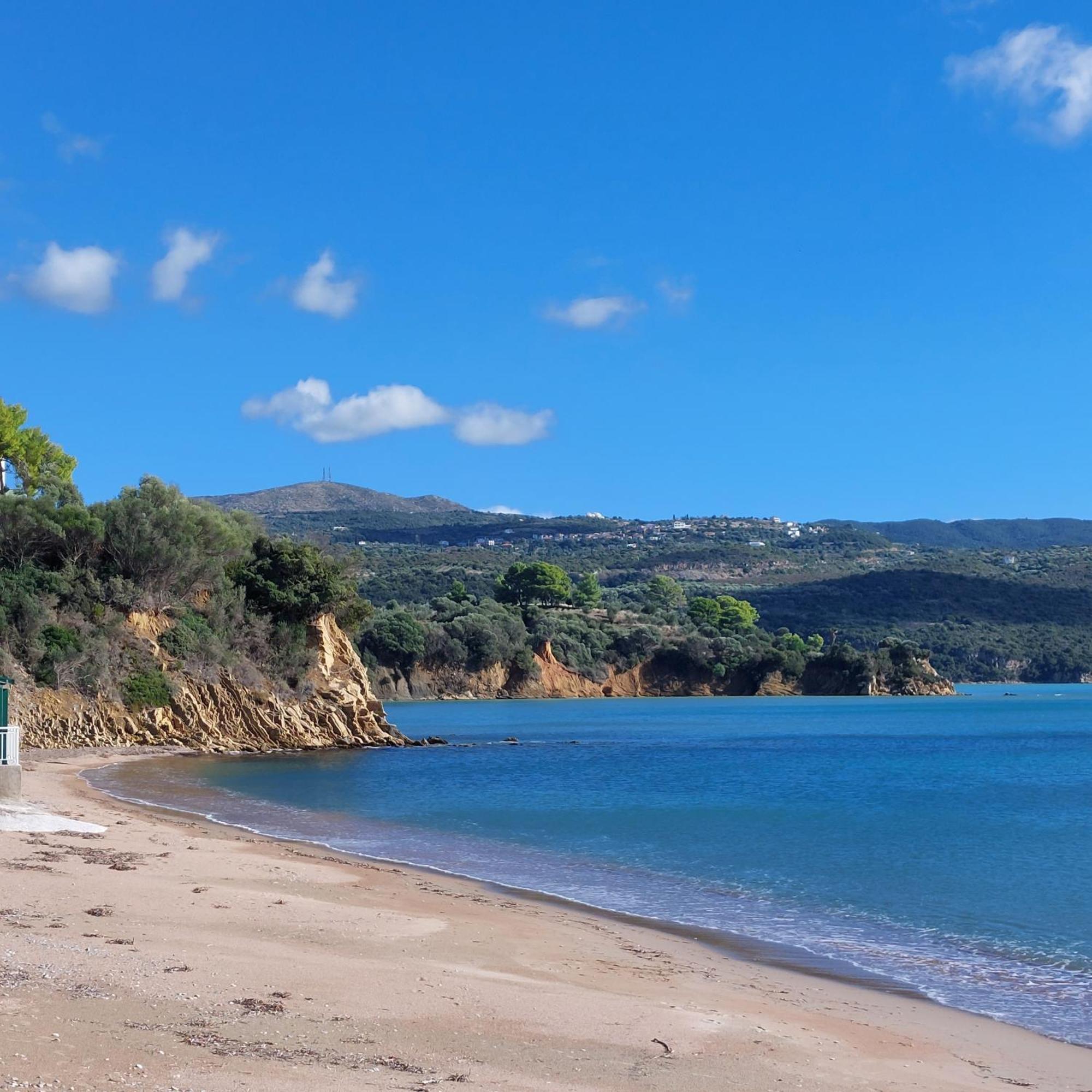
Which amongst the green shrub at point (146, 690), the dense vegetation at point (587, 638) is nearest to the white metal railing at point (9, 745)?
the green shrub at point (146, 690)

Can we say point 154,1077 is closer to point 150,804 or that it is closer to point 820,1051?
point 820,1051

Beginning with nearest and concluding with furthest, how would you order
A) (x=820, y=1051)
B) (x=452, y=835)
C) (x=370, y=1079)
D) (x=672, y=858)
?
(x=370, y=1079)
(x=820, y=1051)
(x=672, y=858)
(x=452, y=835)

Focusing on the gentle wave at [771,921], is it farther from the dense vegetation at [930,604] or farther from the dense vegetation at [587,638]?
the dense vegetation at [930,604]

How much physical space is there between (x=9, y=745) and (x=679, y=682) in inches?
3956

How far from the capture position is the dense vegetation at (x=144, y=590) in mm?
40094

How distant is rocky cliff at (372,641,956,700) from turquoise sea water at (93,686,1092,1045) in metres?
53.3

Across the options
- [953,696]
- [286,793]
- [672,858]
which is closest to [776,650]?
[953,696]

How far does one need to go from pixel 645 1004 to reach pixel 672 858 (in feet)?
37.1

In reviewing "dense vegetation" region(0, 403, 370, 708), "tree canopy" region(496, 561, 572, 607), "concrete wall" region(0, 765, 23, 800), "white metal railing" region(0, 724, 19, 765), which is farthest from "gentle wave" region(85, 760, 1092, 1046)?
"tree canopy" region(496, 561, 572, 607)

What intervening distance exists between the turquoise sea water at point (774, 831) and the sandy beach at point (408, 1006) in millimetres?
1612

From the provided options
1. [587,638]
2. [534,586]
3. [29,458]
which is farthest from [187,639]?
[534,586]

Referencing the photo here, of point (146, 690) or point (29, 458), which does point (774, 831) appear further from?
point (29, 458)

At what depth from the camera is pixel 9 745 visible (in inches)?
802

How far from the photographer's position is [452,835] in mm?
23828
